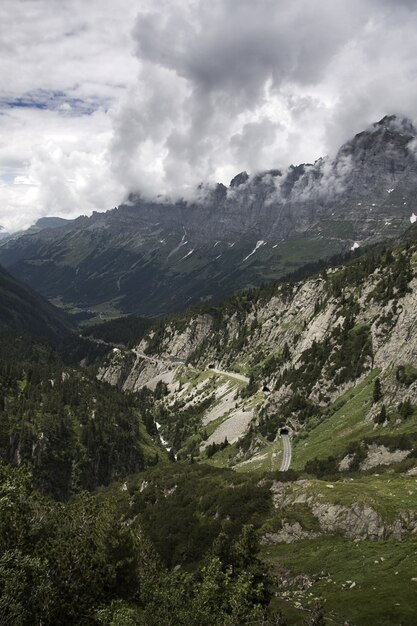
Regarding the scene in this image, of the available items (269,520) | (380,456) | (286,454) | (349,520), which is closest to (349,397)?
(286,454)

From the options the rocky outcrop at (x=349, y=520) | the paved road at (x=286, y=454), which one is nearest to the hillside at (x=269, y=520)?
the rocky outcrop at (x=349, y=520)

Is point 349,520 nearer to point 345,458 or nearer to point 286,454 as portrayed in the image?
point 345,458

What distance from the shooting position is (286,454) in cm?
13425

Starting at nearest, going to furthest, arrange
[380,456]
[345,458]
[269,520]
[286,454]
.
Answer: [269,520]
[380,456]
[345,458]
[286,454]

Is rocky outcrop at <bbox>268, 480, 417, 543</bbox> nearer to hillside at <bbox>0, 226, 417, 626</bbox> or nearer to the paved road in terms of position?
hillside at <bbox>0, 226, 417, 626</bbox>

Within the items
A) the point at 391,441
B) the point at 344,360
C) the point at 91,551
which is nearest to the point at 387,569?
the point at 91,551

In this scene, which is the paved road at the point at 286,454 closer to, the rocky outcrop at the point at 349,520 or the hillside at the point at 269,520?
the hillside at the point at 269,520

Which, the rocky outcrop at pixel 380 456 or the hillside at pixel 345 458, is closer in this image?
the hillside at pixel 345 458

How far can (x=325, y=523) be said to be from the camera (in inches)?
2522

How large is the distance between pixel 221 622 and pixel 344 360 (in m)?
135


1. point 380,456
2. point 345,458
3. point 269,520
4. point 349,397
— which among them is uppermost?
point 349,397

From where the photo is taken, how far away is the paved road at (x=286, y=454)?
407ft

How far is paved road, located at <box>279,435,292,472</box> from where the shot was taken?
124000mm

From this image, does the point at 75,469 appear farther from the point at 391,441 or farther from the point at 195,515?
the point at 391,441
